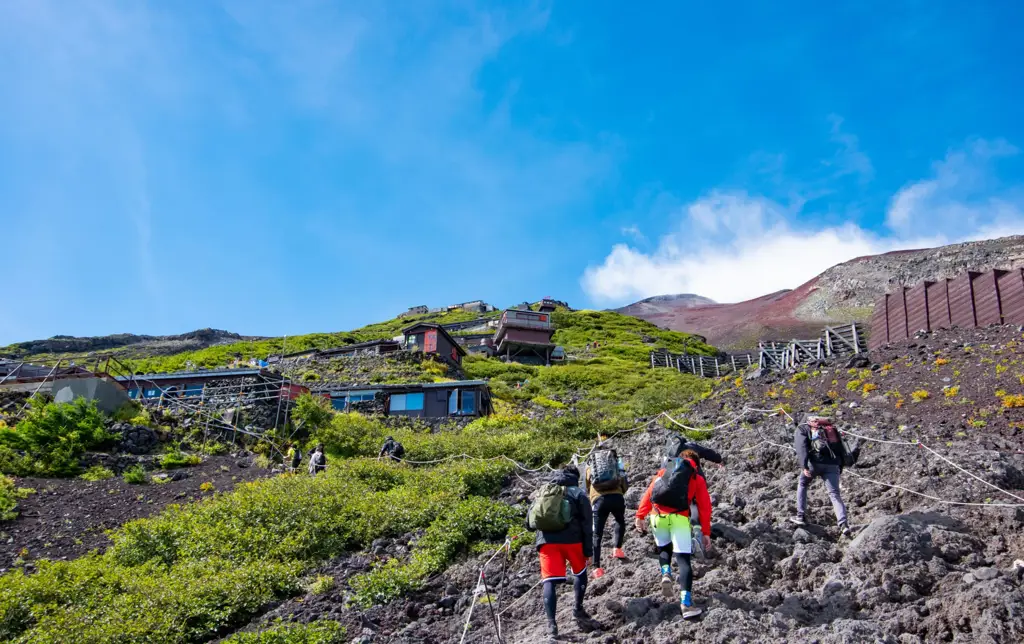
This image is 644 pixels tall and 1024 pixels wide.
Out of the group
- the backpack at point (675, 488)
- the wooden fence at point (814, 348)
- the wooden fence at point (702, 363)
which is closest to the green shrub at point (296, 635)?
the backpack at point (675, 488)

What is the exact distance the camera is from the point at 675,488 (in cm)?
738

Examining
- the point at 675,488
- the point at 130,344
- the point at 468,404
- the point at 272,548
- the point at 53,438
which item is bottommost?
the point at 272,548

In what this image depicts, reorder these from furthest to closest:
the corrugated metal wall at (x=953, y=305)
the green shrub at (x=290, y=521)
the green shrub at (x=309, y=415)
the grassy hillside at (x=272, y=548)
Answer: the green shrub at (x=309, y=415)
the corrugated metal wall at (x=953, y=305)
the green shrub at (x=290, y=521)
the grassy hillside at (x=272, y=548)

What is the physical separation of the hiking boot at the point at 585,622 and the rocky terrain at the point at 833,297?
105046 millimetres

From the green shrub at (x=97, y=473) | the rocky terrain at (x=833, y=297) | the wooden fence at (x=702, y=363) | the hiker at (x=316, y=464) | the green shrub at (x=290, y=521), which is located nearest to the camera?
the green shrub at (x=290, y=521)

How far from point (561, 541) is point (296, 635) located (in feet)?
11.7

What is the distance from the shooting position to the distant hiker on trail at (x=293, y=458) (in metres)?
23.2

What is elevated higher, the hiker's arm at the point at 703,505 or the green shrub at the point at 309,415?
the green shrub at the point at 309,415

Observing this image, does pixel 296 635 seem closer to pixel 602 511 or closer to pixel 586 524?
pixel 586 524

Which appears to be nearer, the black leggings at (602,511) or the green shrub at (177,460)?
the black leggings at (602,511)

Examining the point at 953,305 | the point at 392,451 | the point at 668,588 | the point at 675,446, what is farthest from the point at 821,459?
the point at 953,305

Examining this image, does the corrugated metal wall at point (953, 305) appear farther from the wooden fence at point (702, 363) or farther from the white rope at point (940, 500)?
the wooden fence at point (702, 363)

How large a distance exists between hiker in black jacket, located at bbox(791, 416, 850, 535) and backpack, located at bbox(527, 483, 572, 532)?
374cm

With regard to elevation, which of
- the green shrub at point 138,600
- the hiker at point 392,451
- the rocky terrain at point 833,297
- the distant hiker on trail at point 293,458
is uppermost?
the rocky terrain at point 833,297
